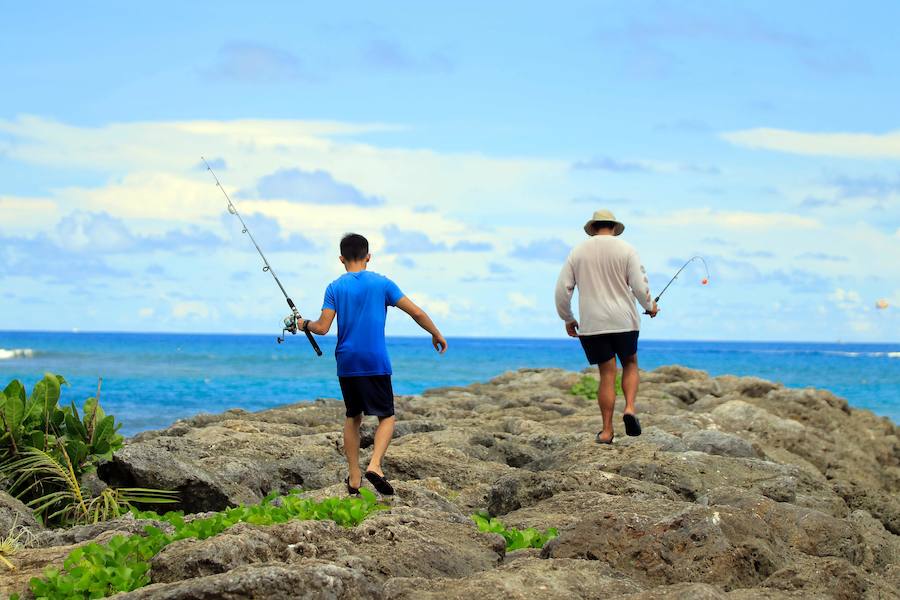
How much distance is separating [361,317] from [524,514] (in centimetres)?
155

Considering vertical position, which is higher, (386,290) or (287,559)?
(386,290)

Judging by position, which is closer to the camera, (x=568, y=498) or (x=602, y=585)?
(x=602, y=585)

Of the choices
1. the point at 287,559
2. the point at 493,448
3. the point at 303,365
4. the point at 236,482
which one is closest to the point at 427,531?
the point at 287,559

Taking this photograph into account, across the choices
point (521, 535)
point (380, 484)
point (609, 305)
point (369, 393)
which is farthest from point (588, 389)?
point (521, 535)

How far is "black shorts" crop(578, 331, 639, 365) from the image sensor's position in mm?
8961

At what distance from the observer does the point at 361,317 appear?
6.90 metres

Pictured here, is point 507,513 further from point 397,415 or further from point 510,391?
point 510,391

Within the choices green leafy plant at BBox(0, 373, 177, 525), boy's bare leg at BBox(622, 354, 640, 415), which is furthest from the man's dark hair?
green leafy plant at BBox(0, 373, 177, 525)

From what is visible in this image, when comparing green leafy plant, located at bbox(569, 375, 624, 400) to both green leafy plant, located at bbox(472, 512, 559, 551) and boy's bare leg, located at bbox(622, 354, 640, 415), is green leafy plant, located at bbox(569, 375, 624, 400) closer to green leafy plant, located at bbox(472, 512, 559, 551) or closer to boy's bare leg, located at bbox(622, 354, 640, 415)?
boy's bare leg, located at bbox(622, 354, 640, 415)

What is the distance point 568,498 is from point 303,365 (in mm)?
51651

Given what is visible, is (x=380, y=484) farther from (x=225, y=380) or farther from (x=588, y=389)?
(x=225, y=380)

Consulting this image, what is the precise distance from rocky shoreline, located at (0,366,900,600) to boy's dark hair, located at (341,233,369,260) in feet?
4.81

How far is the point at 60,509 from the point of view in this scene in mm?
7562

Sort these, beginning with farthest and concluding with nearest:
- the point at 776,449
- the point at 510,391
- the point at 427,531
Answer: the point at 510,391
the point at 776,449
the point at 427,531
